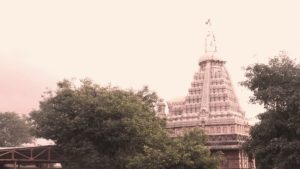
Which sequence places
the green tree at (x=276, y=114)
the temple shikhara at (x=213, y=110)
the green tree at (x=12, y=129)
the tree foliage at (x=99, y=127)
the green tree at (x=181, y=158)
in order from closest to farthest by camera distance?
1. the green tree at (x=276, y=114)
2. the green tree at (x=181, y=158)
3. the tree foliage at (x=99, y=127)
4. the temple shikhara at (x=213, y=110)
5. the green tree at (x=12, y=129)

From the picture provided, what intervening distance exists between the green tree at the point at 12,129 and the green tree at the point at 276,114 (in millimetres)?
62189

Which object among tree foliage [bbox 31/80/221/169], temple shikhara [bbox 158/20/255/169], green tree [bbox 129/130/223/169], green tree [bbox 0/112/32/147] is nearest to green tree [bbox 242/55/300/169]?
green tree [bbox 129/130/223/169]

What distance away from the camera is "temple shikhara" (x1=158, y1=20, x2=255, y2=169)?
54.3m

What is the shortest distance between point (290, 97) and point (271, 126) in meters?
2.17

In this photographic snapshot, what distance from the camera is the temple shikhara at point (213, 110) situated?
54.3 meters

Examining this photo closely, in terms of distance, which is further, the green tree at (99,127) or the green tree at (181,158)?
the green tree at (99,127)

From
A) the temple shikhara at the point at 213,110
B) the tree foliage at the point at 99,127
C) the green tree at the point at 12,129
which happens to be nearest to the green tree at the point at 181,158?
the tree foliage at the point at 99,127

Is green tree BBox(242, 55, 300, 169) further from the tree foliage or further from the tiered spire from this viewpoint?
the tiered spire

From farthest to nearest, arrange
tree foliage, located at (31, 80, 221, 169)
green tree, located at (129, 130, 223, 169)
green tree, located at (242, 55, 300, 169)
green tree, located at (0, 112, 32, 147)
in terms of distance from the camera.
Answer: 1. green tree, located at (0, 112, 32, 147)
2. tree foliage, located at (31, 80, 221, 169)
3. green tree, located at (129, 130, 223, 169)
4. green tree, located at (242, 55, 300, 169)

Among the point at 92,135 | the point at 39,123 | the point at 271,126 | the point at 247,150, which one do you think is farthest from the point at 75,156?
the point at 271,126

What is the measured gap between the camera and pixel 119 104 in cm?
3628

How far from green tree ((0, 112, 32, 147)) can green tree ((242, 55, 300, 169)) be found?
62.2 metres

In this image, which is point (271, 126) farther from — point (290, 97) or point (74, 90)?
point (74, 90)

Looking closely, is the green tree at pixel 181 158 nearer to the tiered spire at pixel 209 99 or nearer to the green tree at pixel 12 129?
the tiered spire at pixel 209 99
